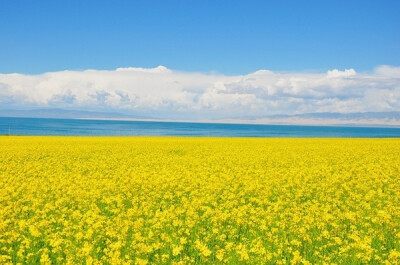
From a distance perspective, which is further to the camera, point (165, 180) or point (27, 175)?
point (27, 175)

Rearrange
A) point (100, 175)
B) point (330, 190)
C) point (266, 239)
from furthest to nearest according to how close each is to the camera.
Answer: point (100, 175) < point (330, 190) < point (266, 239)

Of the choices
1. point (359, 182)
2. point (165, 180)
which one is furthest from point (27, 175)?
point (359, 182)

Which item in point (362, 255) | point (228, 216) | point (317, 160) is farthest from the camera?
point (317, 160)

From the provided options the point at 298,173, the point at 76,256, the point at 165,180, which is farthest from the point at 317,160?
the point at 76,256

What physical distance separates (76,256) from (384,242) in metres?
6.70

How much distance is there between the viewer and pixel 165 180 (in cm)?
1595

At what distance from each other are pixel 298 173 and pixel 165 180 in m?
6.31

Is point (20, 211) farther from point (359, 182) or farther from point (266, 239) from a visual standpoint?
point (359, 182)

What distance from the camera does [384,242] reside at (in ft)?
29.3

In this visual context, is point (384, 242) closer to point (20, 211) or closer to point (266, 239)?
point (266, 239)

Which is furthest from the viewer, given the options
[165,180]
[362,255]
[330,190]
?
[165,180]

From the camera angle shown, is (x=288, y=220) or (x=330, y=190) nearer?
(x=288, y=220)

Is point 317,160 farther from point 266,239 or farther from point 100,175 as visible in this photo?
point 266,239

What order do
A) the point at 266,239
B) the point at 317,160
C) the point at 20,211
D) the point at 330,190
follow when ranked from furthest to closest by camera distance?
1. the point at 317,160
2. the point at 330,190
3. the point at 20,211
4. the point at 266,239
